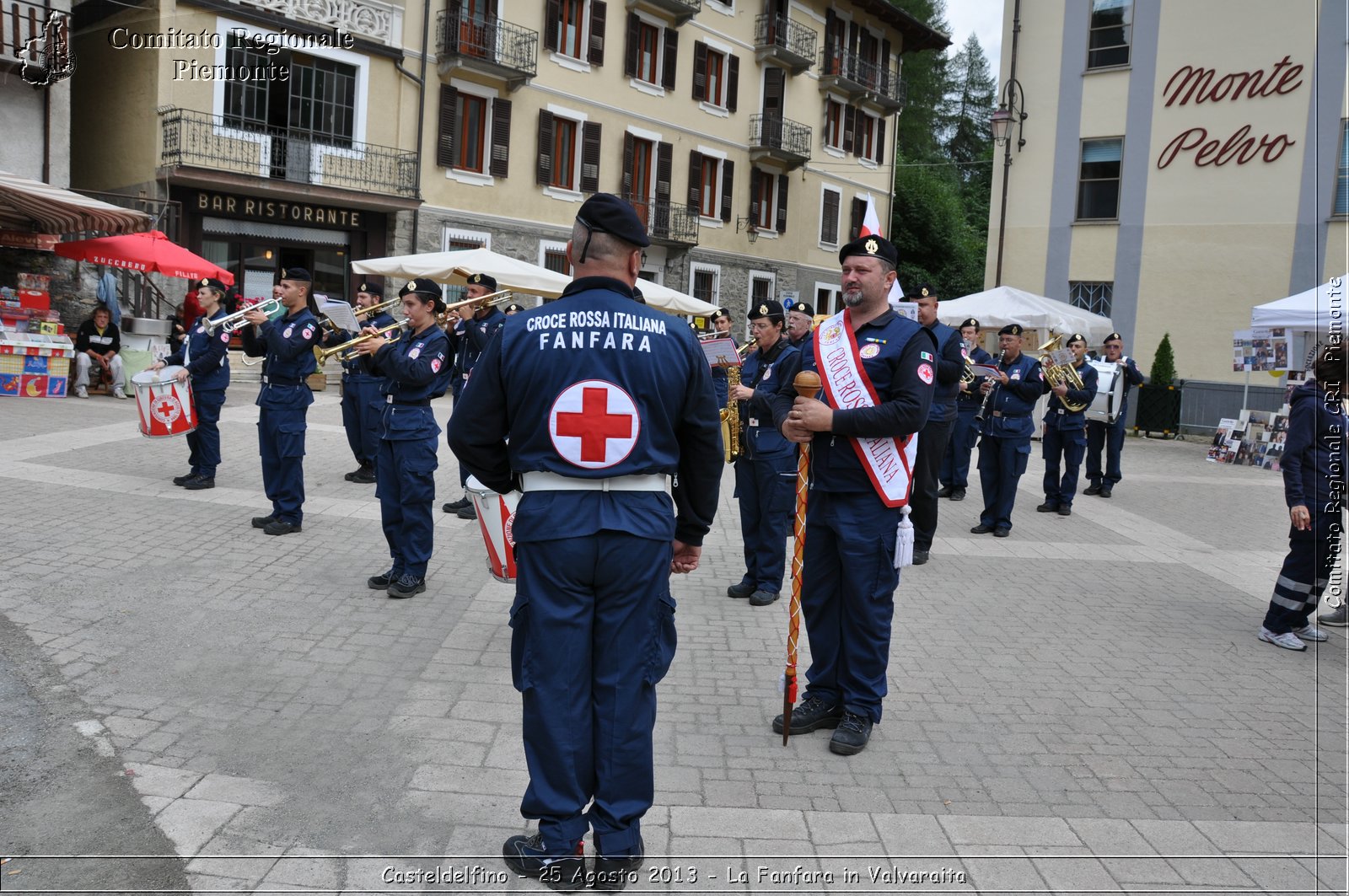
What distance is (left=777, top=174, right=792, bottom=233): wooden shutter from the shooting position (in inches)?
1384

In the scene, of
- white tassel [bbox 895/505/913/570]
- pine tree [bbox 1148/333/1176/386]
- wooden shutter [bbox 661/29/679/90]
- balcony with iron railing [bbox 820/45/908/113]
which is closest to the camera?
white tassel [bbox 895/505/913/570]

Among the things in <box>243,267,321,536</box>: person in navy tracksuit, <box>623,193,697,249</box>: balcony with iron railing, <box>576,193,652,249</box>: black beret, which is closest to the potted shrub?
<box>623,193,697,249</box>: balcony with iron railing

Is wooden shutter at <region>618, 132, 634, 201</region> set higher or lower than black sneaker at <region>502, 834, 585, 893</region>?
higher

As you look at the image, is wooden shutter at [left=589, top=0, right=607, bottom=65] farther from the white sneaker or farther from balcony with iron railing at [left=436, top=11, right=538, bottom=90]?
the white sneaker

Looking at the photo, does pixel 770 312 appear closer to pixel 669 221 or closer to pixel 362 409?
pixel 362 409

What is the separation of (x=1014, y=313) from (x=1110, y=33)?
1086cm

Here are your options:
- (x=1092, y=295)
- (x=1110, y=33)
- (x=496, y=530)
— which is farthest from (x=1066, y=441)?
(x=1110, y=33)

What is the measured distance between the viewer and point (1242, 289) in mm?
23875

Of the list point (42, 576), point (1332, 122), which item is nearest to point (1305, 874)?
point (42, 576)

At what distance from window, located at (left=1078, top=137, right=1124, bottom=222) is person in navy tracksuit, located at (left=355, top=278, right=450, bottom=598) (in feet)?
74.8

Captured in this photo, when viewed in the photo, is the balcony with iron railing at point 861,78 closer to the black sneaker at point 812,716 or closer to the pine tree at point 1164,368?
the pine tree at point 1164,368

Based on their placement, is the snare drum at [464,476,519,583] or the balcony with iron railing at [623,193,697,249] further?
the balcony with iron railing at [623,193,697,249]

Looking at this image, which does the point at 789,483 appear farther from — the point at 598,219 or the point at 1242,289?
the point at 1242,289

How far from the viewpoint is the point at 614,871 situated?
330 centimetres
